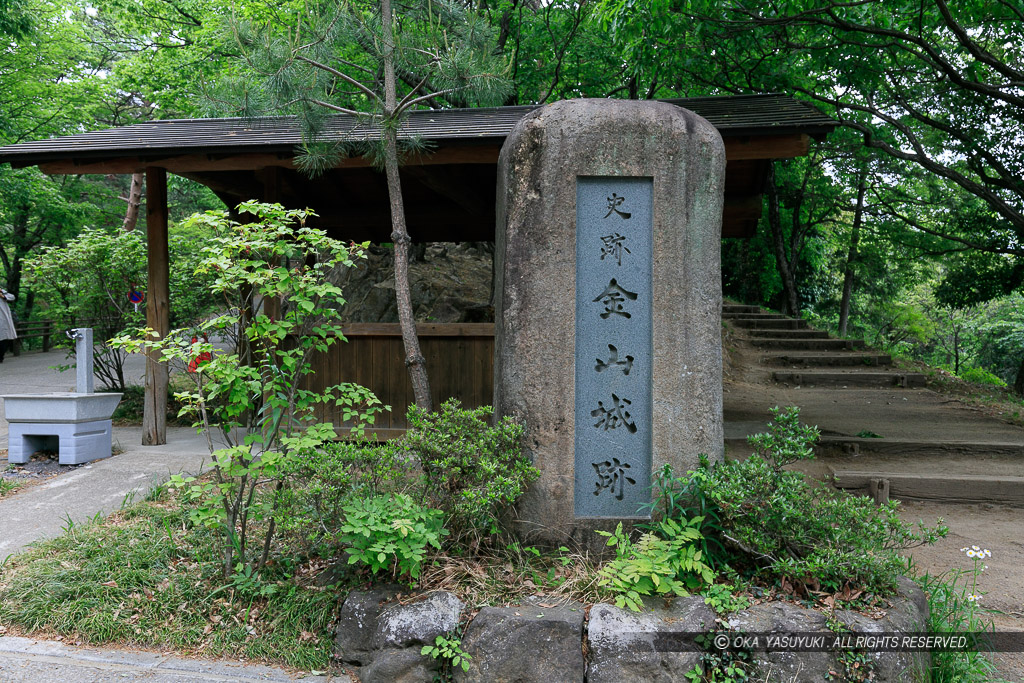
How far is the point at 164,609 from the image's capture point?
3844 millimetres

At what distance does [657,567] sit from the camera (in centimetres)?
346

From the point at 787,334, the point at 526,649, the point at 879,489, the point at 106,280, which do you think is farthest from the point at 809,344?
the point at 106,280

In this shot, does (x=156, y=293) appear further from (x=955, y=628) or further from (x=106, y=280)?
(x=955, y=628)

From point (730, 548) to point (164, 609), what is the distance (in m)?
3.35

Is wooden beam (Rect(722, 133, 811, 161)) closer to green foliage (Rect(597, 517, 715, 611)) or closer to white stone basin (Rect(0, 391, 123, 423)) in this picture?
green foliage (Rect(597, 517, 715, 611))

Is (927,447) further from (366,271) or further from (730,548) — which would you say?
(366,271)

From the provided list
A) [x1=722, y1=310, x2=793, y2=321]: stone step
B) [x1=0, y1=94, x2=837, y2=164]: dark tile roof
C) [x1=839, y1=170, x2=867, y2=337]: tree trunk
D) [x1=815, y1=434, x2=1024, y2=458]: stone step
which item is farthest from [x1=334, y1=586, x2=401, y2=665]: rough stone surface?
[x1=839, y1=170, x2=867, y2=337]: tree trunk

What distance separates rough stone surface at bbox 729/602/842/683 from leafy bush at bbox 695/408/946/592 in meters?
0.26

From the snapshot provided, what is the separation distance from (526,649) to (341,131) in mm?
5572

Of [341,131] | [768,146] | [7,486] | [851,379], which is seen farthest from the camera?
[851,379]

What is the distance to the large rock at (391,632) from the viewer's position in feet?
11.0

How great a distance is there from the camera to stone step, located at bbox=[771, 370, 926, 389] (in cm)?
1155

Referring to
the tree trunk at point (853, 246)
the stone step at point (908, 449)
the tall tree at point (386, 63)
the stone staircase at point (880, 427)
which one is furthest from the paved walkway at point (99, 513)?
the tree trunk at point (853, 246)

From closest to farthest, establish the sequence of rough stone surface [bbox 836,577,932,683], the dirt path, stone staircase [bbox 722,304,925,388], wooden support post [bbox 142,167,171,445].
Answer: rough stone surface [bbox 836,577,932,683] → the dirt path → wooden support post [bbox 142,167,171,445] → stone staircase [bbox 722,304,925,388]
